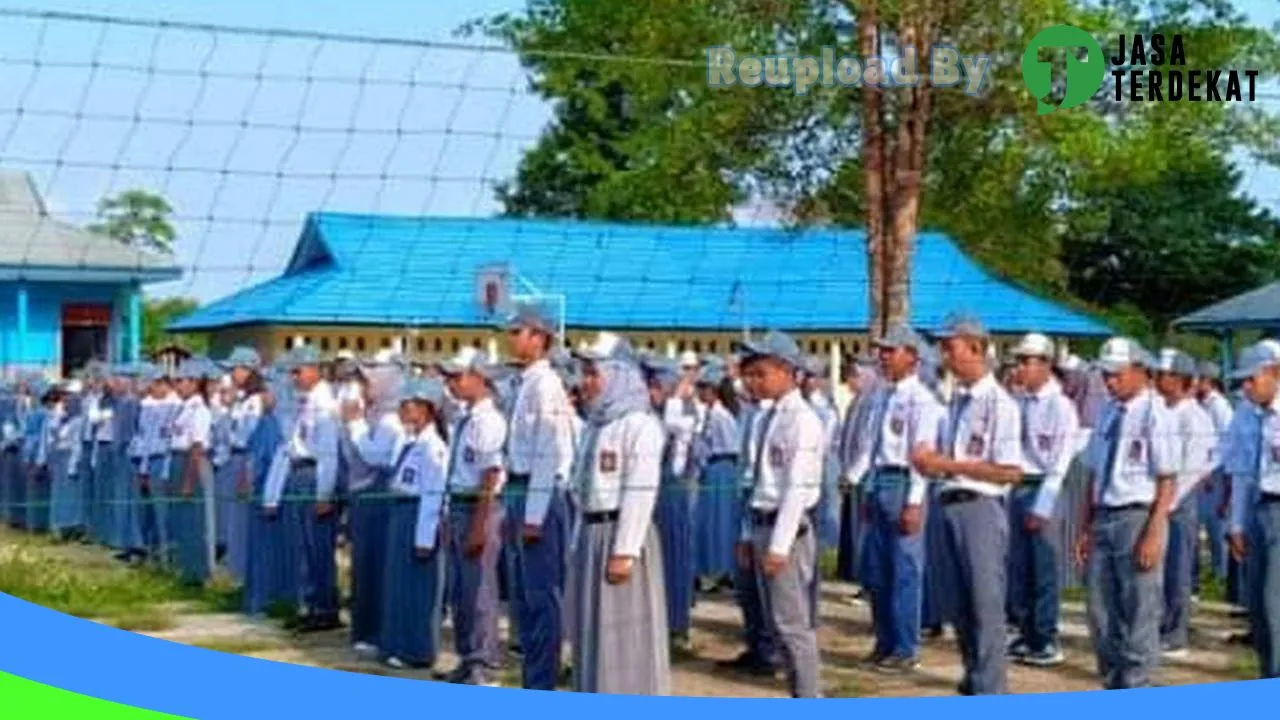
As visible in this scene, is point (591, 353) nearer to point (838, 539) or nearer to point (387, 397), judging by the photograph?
point (387, 397)

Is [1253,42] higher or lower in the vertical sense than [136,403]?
higher

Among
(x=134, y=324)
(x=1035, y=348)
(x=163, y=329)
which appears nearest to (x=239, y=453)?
(x=1035, y=348)

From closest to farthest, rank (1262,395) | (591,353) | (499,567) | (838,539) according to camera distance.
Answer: (591,353)
(1262,395)
(499,567)
(838,539)

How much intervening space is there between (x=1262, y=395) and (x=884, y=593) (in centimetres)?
166

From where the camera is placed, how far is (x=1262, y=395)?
21.8 feet

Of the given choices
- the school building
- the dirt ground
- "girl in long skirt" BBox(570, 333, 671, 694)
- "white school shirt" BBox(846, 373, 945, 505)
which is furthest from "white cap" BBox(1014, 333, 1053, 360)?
the school building

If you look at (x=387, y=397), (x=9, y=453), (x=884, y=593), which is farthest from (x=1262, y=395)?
(x=9, y=453)

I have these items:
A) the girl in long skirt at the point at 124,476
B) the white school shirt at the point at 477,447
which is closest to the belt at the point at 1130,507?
the white school shirt at the point at 477,447

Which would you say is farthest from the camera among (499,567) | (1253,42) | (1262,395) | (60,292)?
(60,292)

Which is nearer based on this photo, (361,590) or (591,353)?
(591,353)

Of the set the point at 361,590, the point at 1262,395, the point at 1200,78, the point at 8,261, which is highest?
the point at 1200,78

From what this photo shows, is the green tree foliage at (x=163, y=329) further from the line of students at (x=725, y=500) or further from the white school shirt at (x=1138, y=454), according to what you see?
the white school shirt at (x=1138, y=454)

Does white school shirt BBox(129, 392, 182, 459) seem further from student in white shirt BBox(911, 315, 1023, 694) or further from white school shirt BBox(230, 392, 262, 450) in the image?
student in white shirt BBox(911, 315, 1023, 694)

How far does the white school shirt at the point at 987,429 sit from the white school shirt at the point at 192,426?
475 centimetres
